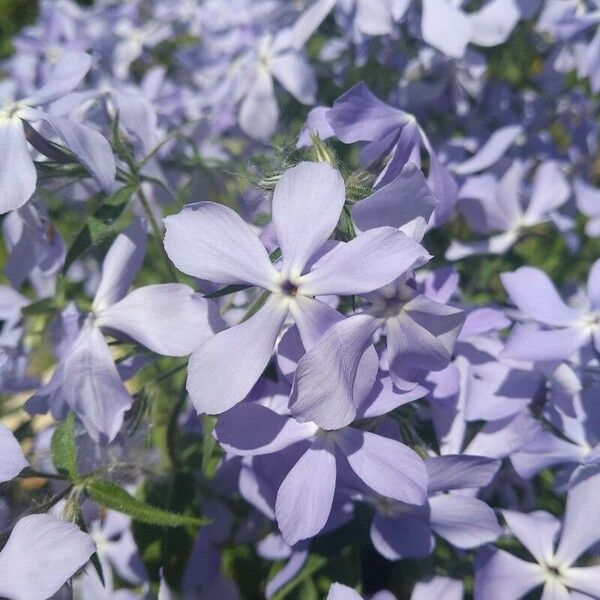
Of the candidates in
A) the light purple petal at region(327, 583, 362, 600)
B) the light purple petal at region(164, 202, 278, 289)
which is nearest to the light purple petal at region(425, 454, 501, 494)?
the light purple petal at region(327, 583, 362, 600)

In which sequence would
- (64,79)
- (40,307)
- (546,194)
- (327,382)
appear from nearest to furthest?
(327,382), (64,79), (40,307), (546,194)

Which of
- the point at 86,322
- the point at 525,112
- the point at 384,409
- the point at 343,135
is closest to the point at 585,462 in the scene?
the point at 384,409

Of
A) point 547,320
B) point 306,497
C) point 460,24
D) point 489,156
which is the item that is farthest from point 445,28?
point 306,497

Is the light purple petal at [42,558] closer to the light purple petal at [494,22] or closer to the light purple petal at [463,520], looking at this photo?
the light purple petal at [463,520]

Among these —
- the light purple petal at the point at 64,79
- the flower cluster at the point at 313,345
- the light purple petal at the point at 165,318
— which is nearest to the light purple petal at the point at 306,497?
the flower cluster at the point at 313,345

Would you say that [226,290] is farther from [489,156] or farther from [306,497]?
[489,156]
